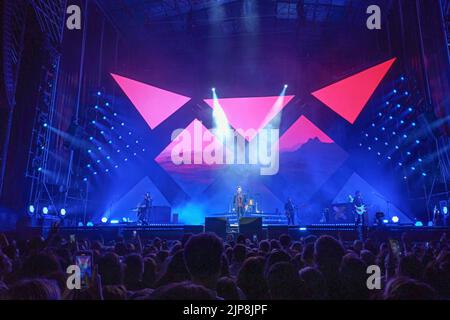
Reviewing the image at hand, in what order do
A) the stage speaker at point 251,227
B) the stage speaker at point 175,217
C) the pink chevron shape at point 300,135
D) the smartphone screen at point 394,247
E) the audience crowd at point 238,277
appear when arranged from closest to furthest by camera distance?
the audience crowd at point 238,277
the smartphone screen at point 394,247
the stage speaker at point 251,227
the stage speaker at point 175,217
the pink chevron shape at point 300,135

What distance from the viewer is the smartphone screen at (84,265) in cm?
194

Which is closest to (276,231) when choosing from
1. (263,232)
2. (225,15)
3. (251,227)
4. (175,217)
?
(251,227)

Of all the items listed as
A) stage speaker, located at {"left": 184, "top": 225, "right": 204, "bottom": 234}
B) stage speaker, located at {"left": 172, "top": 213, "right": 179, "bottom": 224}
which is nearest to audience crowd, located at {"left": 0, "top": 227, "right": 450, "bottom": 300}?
stage speaker, located at {"left": 184, "top": 225, "right": 204, "bottom": 234}

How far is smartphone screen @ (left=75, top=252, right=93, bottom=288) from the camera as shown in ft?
6.35

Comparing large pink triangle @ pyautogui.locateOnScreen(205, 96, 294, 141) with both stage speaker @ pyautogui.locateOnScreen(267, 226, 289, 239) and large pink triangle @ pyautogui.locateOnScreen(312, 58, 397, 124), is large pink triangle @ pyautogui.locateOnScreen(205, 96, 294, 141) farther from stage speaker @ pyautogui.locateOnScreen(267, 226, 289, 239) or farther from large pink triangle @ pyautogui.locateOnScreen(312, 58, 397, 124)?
stage speaker @ pyautogui.locateOnScreen(267, 226, 289, 239)

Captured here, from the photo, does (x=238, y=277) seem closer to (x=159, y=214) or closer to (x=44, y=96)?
(x=44, y=96)

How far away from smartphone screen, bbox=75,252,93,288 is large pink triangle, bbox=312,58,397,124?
1536cm

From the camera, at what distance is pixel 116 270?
2570 mm

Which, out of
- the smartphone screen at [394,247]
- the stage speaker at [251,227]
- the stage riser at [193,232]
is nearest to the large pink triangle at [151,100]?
the stage riser at [193,232]

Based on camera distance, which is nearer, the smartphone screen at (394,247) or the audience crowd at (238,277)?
the audience crowd at (238,277)

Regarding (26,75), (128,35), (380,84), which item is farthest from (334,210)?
(128,35)

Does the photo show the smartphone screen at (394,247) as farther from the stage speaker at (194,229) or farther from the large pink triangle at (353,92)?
the large pink triangle at (353,92)

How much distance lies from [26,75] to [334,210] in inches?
530

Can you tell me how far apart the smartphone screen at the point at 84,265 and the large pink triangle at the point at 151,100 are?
15.5 meters
